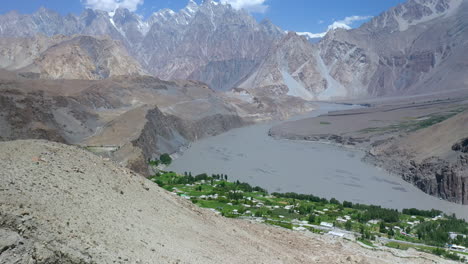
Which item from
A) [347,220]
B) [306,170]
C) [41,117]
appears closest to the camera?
[347,220]

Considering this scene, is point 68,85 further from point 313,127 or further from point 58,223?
point 58,223

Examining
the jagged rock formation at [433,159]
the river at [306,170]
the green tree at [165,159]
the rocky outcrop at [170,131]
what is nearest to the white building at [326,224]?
the river at [306,170]

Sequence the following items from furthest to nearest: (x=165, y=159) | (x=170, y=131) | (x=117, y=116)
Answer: (x=117, y=116), (x=170, y=131), (x=165, y=159)

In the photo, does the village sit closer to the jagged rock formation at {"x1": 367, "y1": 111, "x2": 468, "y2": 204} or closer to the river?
the river

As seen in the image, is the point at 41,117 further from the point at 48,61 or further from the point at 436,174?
the point at 48,61

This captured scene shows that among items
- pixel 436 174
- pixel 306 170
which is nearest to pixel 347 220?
pixel 436 174

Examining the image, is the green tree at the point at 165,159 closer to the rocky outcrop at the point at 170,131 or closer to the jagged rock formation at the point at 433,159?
the rocky outcrop at the point at 170,131

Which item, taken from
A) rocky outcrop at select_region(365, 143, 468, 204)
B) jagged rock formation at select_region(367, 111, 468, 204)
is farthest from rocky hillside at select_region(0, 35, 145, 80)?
rocky outcrop at select_region(365, 143, 468, 204)
